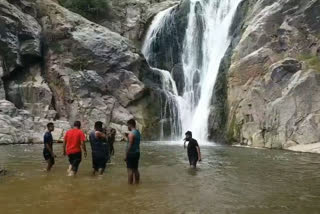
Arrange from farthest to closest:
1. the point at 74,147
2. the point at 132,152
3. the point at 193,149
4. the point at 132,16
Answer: the point at 132,16, the point at 193,149, the point at 74,147, the point at 132,152

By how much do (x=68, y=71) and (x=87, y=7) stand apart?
1229cm

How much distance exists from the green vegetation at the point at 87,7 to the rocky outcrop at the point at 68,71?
6756 mm

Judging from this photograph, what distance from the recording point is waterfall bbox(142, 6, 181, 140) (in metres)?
34.5

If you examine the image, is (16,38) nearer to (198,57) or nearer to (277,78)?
(198,57)

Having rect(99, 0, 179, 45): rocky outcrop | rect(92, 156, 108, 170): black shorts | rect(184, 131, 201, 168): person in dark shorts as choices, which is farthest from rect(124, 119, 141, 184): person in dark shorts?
rect(99, 0, 179, 45): rocky outcrop

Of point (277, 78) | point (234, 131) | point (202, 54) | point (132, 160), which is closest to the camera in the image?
point (132, 160)

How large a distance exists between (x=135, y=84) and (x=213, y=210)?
89.8 ft

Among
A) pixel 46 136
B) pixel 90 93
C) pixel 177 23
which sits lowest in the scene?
pixel 46 136

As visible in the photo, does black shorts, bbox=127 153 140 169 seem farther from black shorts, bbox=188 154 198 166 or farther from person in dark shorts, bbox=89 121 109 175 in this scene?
black shorts, bbox=188 154 198 166

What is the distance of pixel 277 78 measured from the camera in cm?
2658

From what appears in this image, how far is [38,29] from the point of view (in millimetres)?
35125

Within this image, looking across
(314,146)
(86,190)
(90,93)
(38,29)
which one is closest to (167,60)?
(90,93)

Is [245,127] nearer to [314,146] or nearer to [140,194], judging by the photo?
[314,146]

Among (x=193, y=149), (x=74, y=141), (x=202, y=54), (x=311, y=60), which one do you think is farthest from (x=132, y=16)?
(x=74, y=141)
